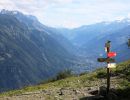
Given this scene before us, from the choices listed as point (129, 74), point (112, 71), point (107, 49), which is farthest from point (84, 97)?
point (112, 71)

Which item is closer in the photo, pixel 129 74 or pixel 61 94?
pixel 61 94

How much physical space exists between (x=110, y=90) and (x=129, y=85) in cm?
263

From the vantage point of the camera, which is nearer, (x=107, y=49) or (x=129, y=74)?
(x=107, y=49)

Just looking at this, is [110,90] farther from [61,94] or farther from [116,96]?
[61,94]

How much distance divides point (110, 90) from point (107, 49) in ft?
9.09

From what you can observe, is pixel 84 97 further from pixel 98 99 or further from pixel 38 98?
pixel 38 98

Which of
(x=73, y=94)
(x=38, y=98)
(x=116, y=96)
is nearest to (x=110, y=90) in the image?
(x=116, y=96)

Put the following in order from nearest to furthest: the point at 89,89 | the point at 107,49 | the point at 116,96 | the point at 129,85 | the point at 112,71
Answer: the point at 116,96, the point at 107,49, the point at 129,85, the point at 89,89, the point at 112,71

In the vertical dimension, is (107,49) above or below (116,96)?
above

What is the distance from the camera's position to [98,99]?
923 inches

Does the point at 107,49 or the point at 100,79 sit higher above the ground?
the point at 107,49

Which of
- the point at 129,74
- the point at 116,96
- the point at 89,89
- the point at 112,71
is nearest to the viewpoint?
the point at 116,96

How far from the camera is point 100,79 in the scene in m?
34.7

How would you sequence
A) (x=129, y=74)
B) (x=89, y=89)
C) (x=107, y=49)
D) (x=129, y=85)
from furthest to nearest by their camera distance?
1. (x=129, y=74)
2. (x=89, y=89)
3. (x=129, y=85)
4. (x=107, y=49)
